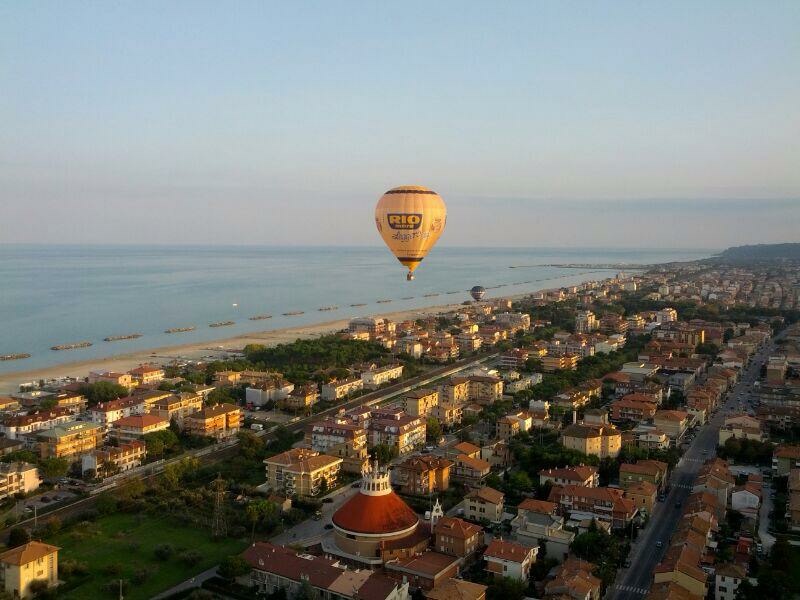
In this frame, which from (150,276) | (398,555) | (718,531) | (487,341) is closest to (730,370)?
(487,341)

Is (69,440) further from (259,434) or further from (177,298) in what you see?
(177,298)

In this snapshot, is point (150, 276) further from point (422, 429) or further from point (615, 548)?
point (615, 548)

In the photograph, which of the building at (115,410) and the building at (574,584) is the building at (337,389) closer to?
the building at (115,410)

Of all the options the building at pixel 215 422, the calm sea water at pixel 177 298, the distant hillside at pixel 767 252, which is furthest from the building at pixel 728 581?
the distant hillside at pixel 767 252

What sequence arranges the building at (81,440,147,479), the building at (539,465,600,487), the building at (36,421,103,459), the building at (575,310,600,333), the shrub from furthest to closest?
the building at (575,310,600,333) < the building at (36,421,103,459) < the building at (81,440,147,479) < the building at (539,465,600,487) < the shrub

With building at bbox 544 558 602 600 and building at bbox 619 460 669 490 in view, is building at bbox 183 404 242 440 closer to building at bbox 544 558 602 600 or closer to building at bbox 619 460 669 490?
building at bbox 619 460 669 490

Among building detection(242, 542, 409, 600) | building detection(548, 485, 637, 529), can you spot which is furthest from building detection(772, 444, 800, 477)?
building detection(242, 542, 409, 600)

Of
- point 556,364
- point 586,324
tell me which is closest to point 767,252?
point 586,324
